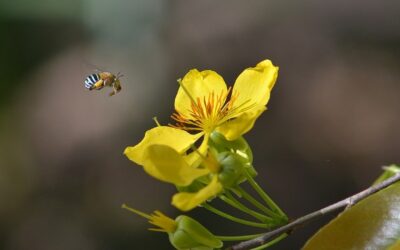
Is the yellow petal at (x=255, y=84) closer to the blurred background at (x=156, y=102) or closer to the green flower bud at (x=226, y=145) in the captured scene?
the green flower bud at (x=226, y=145)

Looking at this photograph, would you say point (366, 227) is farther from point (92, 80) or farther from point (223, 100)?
point (92, 80)

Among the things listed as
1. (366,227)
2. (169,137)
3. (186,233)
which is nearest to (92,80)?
(169,137)

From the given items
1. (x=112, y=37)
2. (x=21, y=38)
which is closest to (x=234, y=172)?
(x=112, y=37)

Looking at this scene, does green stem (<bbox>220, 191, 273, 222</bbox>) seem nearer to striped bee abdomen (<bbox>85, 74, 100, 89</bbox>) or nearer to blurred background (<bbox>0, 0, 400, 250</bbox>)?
striped bee abdomen (<bbox>85, 74, 100, 89</bbox>)

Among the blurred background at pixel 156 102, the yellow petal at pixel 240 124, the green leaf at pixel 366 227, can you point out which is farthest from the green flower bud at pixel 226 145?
the blurred background at pixel 156 102

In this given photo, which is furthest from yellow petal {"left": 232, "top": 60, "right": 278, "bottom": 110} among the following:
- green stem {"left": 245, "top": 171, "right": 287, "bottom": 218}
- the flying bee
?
the flying bee

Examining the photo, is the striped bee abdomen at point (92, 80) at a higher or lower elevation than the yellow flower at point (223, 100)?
higher
